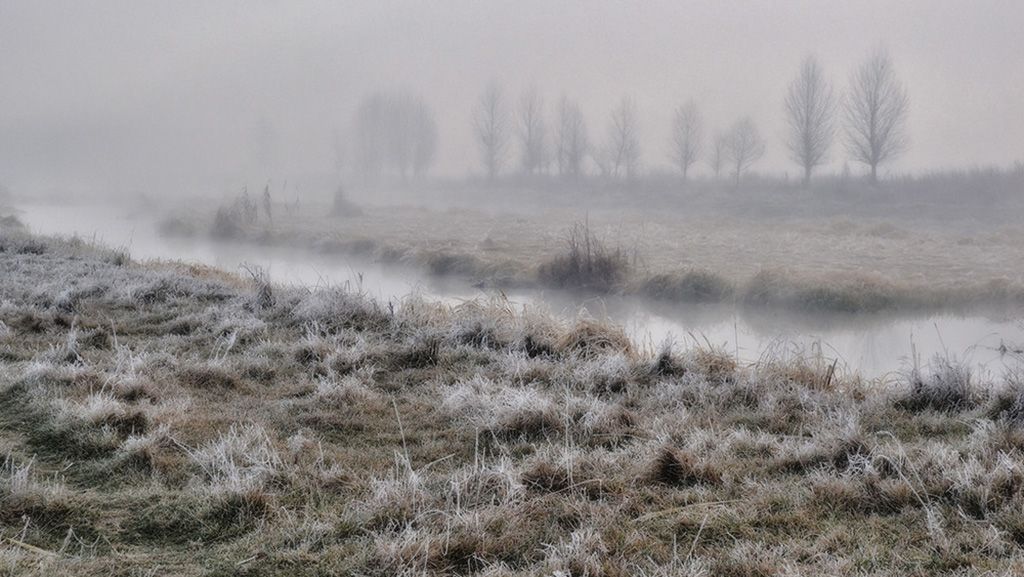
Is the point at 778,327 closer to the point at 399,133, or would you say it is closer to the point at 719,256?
the point at 719,256

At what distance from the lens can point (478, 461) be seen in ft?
12.7

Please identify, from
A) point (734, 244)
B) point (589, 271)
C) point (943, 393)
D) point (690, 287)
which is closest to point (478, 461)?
point (943, 393)

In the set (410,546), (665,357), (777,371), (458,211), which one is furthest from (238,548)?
(458,211)

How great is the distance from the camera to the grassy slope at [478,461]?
2727 millimetres

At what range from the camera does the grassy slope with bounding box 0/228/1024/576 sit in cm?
273

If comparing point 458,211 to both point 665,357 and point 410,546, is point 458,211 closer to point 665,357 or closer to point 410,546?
point 665,357

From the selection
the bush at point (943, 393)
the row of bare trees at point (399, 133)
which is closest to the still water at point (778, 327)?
the bush at point (943, 393)

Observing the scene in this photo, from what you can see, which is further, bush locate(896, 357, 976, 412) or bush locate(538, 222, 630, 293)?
bush locate(538, 222, 630, 293)

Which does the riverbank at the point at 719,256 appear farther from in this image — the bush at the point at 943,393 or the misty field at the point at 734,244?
the bush at the point at 943,393

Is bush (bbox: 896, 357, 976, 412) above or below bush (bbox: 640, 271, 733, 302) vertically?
above

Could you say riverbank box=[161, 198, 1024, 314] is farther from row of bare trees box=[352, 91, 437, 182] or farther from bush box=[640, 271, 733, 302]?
row of bare trees box=[352, 91, 437, 182]

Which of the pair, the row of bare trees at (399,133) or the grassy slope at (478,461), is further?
the row of bare trees at (399,133)

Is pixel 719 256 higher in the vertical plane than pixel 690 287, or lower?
higher

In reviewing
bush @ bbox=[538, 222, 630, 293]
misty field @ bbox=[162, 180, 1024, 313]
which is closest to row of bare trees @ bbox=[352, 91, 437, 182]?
misty field @ bbox=[162, 180, 1024, 313]
